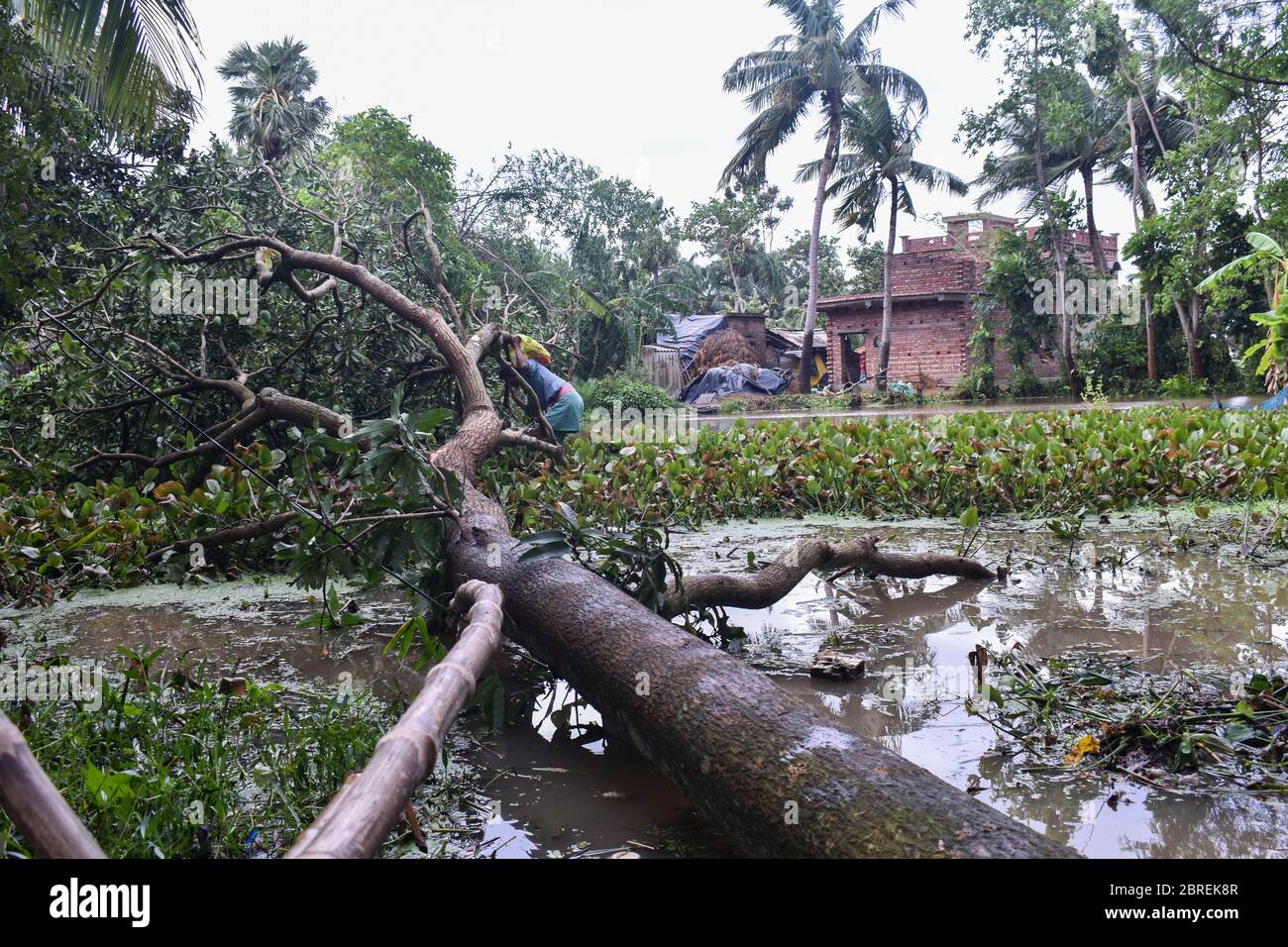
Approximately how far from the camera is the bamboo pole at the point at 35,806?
4.12 ft

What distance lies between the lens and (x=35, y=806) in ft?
4.16

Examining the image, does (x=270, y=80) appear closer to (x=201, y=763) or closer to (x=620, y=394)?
(x=620, y=394)

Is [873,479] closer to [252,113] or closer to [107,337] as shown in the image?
[107,337]

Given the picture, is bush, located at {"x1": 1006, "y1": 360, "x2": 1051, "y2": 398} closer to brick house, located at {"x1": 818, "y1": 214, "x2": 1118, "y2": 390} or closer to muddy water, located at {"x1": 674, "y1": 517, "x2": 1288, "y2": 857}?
brick house, located at {"x1": 818, "y1": 214, "x2": 1118, "y2": 390}

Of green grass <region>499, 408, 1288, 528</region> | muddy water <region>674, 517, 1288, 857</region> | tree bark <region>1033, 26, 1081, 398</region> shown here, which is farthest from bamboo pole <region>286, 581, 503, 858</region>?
tree bark <region>1033, 26, 1081, 398</region>

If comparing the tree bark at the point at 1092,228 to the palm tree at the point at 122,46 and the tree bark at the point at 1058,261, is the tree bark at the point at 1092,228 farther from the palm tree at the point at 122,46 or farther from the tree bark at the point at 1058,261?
the palm tree at the point at 122,46

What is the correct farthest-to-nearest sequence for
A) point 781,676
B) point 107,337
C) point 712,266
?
point 712,266, point 107,337, point 781,676

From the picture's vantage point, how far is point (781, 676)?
3363 millimetres

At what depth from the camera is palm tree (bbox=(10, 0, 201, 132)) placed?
4.70m

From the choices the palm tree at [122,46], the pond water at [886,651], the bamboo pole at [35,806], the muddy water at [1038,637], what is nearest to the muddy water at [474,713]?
the pond water at [886,651]

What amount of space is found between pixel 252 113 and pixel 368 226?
1754 centimetres

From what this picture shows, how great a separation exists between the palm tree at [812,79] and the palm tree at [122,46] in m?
20.7
